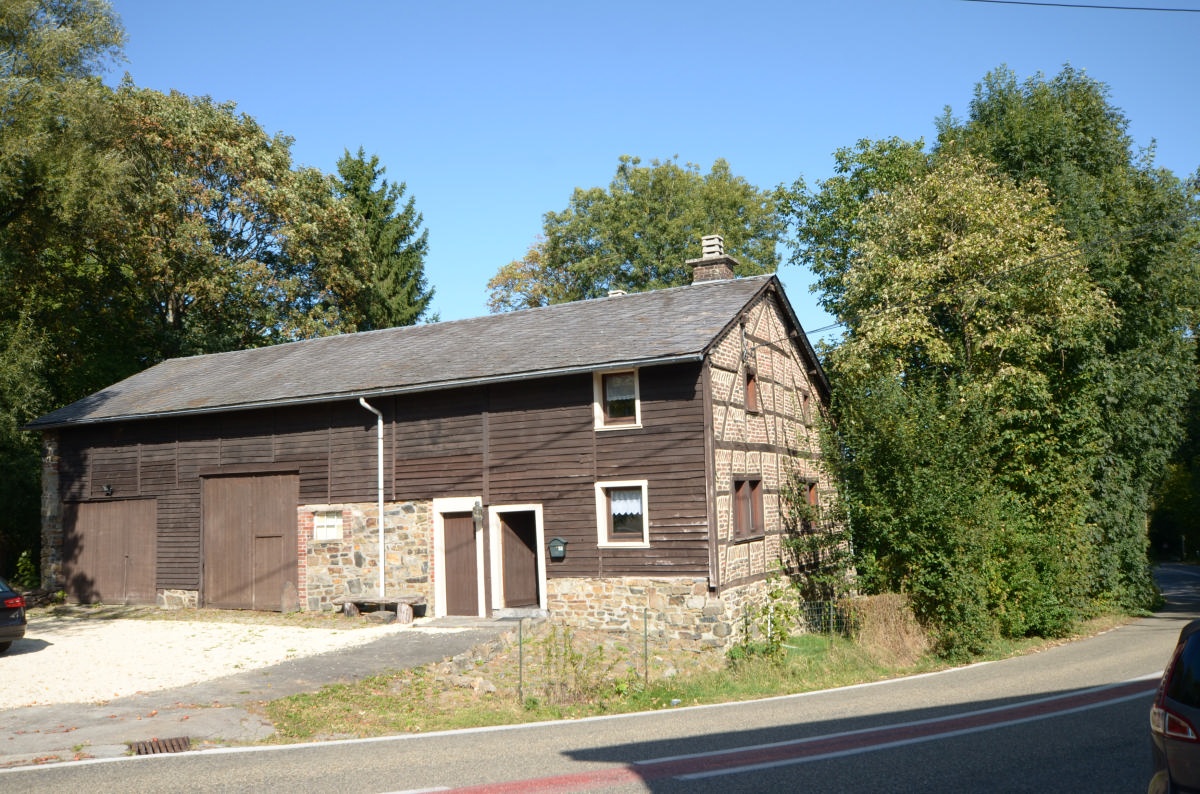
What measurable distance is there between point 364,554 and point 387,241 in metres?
26.1

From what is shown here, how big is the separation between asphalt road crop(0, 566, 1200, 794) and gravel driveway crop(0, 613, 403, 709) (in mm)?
5176

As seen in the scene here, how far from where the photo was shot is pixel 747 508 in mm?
20188

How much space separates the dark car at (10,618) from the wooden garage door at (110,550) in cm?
714

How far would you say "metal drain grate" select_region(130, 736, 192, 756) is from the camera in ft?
33.0

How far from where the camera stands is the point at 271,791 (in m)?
7.91

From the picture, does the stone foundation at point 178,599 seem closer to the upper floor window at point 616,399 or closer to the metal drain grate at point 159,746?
the upper floor window at point 616,399

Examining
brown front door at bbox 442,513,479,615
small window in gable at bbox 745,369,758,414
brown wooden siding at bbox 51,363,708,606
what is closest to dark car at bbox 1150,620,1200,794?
brown wooden siding at bbox 51,363,708,606

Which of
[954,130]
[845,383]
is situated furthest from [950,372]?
[954,130]

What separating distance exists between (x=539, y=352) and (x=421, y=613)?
20.1 ft

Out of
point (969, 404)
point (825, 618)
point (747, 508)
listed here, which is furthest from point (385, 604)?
point (969, 404)

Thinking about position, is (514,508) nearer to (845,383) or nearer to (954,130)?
(845,383)

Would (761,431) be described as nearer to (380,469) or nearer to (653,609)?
(653,609)

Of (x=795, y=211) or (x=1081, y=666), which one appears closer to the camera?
(x=1081, y=666)

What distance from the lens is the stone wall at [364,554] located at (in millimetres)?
20641
